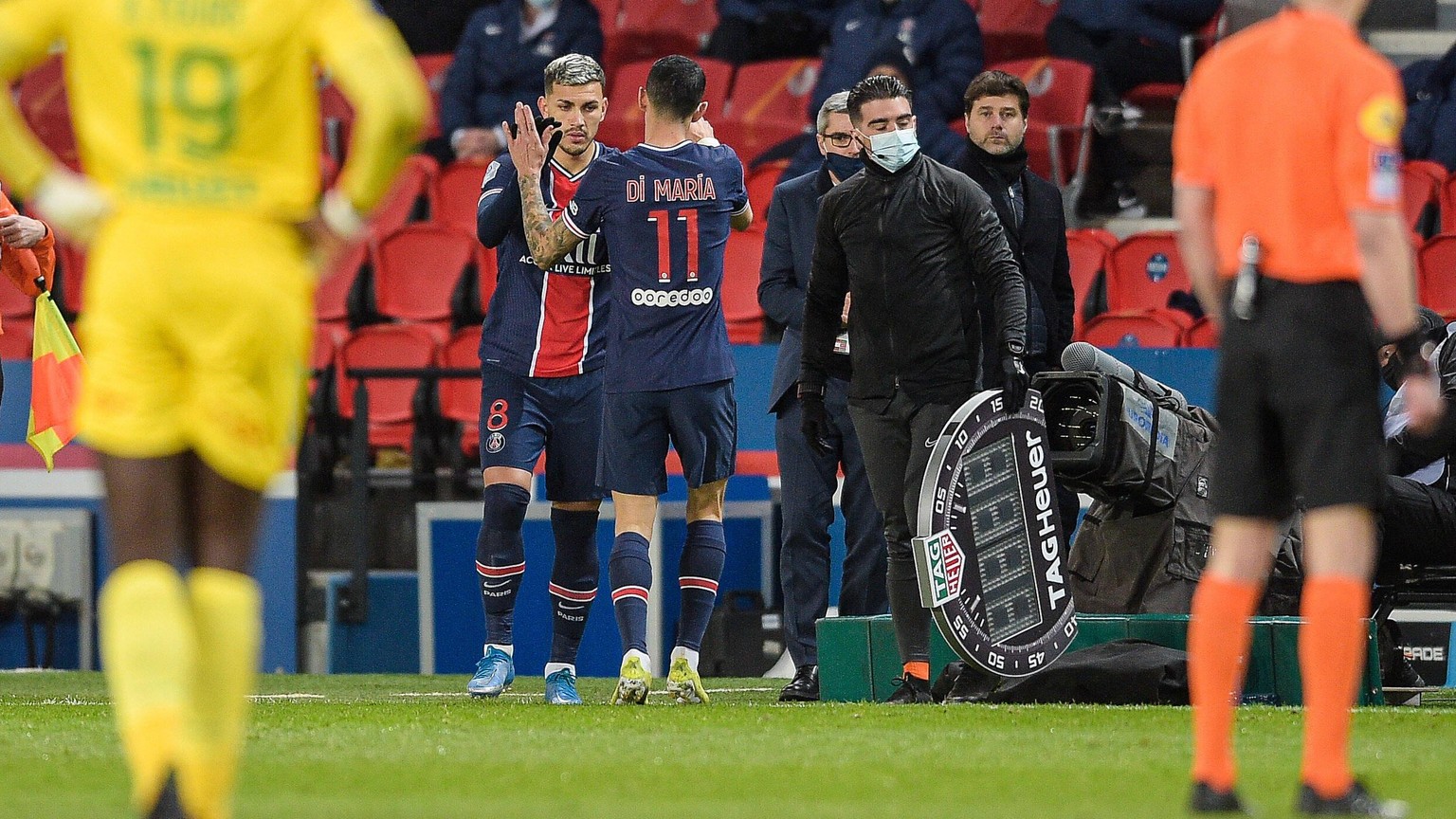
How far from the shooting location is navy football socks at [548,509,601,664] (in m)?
7.65

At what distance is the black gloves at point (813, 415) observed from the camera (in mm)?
7324

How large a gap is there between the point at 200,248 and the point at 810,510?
4.73 metres

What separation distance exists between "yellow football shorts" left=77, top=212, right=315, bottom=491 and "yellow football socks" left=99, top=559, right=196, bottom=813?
26 cm

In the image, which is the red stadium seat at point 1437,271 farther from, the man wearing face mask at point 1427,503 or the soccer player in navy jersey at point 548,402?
the soccer player in navy jersey at point 548,402

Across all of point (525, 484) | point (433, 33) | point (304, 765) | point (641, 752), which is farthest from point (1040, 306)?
point (433, 33)

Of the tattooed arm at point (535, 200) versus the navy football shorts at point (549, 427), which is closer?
the tattooed arm at point (535, 200)

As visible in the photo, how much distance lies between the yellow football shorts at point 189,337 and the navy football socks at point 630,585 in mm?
3493

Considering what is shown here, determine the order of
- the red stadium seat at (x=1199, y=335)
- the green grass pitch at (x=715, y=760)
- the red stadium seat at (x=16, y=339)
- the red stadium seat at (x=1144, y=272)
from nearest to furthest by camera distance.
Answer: the green grass pitch at (x=715, y=760) < the red stadium seat at (x=1199, y=335) < the red stadium seat at (x=1144, y=272) < the red stadium seat at (x=16, y=339)

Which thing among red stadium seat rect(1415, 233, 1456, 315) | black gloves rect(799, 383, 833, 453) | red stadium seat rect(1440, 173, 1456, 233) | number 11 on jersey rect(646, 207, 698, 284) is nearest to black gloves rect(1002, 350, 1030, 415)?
black gloves rect(799, 383, 833, 453)

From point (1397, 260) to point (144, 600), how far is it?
2.27 meters

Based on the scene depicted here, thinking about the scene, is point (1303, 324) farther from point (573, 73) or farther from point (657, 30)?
point (657, 30)

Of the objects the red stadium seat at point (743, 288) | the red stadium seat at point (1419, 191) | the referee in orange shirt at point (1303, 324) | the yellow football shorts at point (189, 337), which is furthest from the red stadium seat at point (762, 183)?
the yellow football shorts at point (189, 337)

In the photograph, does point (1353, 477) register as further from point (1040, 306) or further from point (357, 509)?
point (357, 509)

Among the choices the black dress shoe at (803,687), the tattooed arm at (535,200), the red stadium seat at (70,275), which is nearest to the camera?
the tattooed arm at (535,200)
